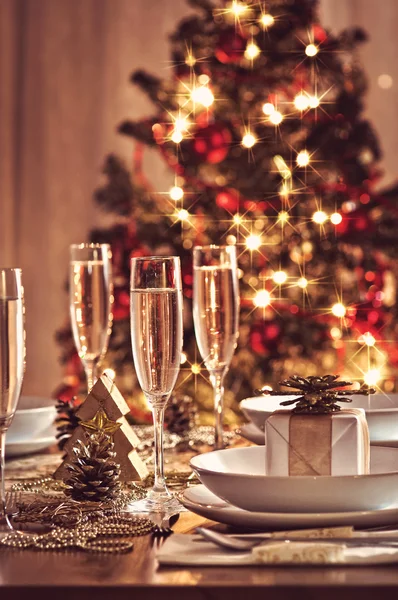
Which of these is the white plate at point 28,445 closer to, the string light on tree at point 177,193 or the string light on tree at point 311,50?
the string light on tree at point 177,193

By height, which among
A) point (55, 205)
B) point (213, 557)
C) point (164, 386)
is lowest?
point (213, 557)

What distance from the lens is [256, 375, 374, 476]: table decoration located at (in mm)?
1010

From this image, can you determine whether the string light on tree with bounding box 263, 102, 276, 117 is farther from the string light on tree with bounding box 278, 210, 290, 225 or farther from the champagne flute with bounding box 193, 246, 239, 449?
the champagne flute with bounding box 193, 246, 239, 449

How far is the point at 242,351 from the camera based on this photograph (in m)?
3.01

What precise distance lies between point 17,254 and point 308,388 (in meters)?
3.73

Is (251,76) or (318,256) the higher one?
(251,76)

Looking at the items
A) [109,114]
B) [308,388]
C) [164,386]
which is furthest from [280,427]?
[109,114]

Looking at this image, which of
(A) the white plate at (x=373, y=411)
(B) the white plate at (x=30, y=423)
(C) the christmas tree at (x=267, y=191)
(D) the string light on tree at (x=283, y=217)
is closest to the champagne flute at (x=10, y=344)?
(A) the white plate at (x=373, y=411)

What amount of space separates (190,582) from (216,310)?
0.61 meters

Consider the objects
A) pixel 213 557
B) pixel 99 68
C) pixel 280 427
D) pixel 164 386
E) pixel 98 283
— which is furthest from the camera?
pixel 99 68

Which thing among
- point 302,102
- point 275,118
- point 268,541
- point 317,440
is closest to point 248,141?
point 275,118

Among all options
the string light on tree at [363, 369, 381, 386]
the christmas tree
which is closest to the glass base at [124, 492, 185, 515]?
the string light on tree at [363, 369, 381, 386]

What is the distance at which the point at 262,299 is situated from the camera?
292cm

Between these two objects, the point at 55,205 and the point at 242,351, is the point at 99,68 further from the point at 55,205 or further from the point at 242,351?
the point at 242,351
